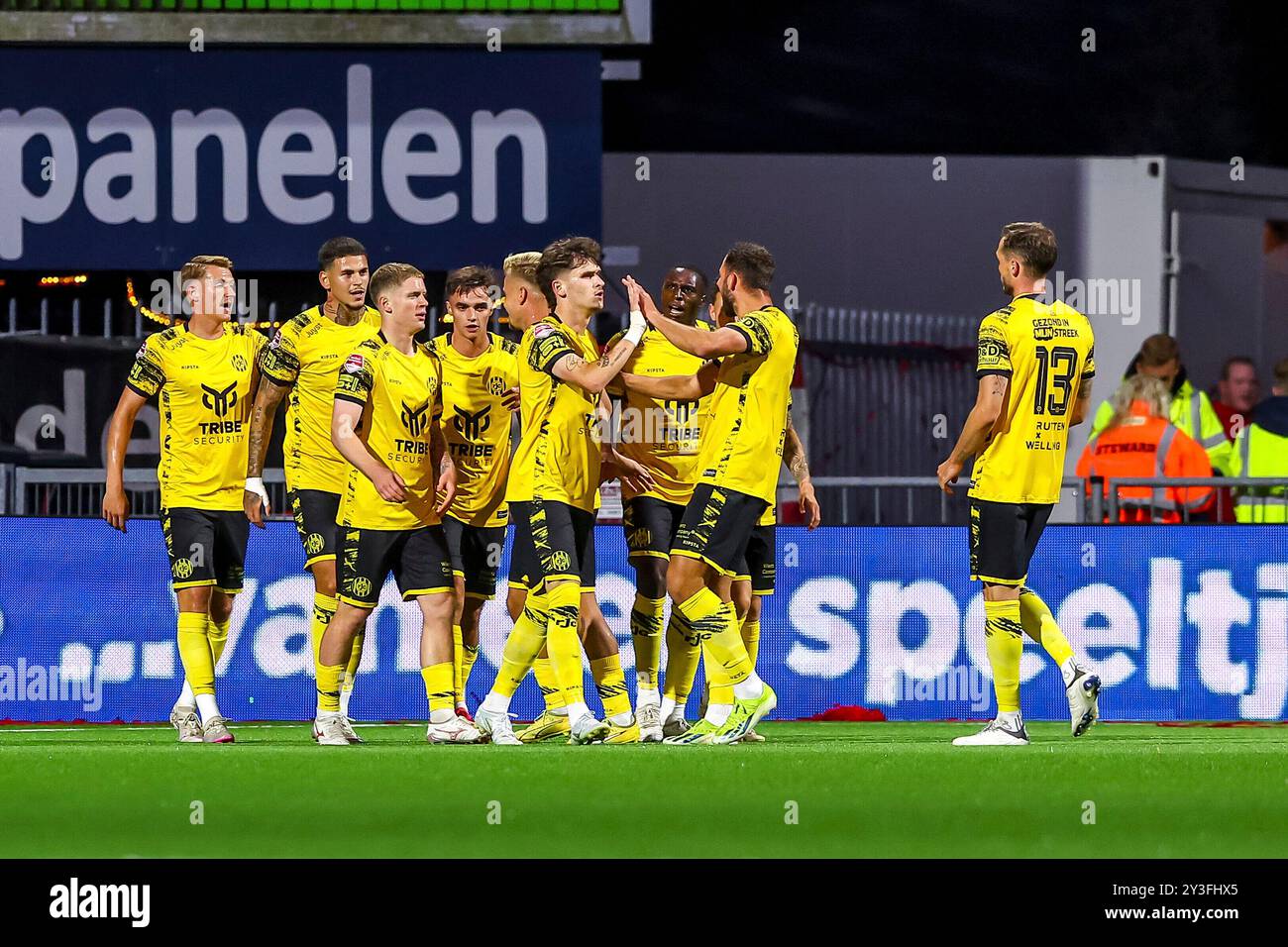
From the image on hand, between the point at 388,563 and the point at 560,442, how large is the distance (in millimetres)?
880

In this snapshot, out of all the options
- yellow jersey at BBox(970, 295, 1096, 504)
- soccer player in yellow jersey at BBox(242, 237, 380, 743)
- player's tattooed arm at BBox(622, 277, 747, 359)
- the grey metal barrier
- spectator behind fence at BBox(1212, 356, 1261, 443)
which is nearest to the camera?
player's tattooed arm at BBox(622, 277, 747, 359)

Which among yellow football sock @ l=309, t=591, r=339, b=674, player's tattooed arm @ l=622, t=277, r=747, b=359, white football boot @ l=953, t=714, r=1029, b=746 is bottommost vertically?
white football boot @ l=953, t=714, r=1029, b=746

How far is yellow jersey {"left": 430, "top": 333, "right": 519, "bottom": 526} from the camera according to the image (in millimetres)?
9359

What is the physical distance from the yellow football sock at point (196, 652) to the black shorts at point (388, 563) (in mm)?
925

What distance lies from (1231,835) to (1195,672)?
4.95m

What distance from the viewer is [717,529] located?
28.3 feet

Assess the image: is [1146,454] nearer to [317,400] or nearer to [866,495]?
[866,495]

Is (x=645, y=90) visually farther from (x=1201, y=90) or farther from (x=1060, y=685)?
(x=1060, y=685)

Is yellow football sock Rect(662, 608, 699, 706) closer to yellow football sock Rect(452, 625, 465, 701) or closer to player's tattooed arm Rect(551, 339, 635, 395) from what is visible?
yellow football sock Rect(452, 625, 465, 701)

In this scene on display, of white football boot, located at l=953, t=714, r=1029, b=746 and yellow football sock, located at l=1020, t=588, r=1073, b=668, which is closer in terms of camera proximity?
white football boot, located at l=953, t=714, r=1029, b=746

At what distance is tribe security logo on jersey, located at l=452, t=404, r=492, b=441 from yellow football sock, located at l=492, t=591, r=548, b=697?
906 mm

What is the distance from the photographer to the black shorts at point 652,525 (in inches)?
373

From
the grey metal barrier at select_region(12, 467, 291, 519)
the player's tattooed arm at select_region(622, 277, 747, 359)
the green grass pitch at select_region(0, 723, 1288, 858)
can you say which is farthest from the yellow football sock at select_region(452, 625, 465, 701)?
the grey metal barrier at select_region(12, 467, 291, 519)

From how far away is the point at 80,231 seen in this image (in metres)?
14.9
